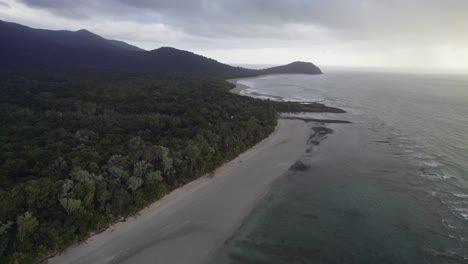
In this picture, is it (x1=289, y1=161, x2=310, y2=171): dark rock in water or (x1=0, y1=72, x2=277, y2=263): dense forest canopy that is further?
(x1=289, y1=161, x2=310, y2=171): dark rock in water

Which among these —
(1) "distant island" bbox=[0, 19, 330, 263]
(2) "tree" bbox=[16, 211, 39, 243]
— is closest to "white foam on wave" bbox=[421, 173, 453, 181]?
(1) "distant island" bbox=[0, 19, 330, 263]

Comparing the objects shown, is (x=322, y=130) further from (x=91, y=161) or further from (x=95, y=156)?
(x=91, y=161)

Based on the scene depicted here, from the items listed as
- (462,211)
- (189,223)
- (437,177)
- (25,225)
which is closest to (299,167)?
(437,177)

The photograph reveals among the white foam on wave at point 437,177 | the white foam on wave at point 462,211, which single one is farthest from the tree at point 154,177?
the white foam on wave at point 437,177

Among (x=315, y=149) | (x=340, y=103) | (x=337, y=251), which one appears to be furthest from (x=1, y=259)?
(x=340, y=103)

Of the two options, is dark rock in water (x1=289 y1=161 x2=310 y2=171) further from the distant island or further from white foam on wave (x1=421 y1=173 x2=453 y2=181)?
white foam on wave (x1=421 y1=173 x2=453 y2=181)

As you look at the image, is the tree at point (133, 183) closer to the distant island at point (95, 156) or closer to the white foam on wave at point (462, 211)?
the distant island at point (95, 156)

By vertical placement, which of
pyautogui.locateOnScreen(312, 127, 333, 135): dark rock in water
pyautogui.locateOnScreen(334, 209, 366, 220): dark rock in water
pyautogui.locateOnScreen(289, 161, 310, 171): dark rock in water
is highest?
pyautogui.locateOnScreen(312, 127, 333, 135): dark rock in water
